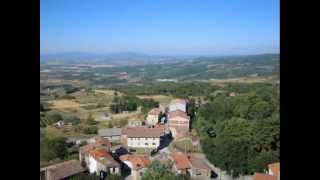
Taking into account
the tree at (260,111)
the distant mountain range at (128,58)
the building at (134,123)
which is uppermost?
the distant mountain range at (128,58)

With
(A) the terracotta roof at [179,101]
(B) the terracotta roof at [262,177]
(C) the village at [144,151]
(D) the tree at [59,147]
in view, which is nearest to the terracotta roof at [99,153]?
(C) the village at [144,151]

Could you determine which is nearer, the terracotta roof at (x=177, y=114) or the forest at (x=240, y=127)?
the forest at (x=240, y=127)

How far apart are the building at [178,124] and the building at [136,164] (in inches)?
6.3

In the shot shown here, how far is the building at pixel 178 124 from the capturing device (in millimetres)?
1338

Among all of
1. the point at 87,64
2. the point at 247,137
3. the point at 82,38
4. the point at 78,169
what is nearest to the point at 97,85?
the point at 87,64

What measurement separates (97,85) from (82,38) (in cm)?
23

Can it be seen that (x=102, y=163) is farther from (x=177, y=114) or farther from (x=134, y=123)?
(x=177, y=114)

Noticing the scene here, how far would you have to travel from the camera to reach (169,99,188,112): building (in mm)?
1434

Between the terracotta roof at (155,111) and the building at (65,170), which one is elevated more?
the terracotta roof at (155,111)

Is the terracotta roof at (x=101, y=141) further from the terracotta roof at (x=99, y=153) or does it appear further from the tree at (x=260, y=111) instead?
the tree at (x=260, y=111)

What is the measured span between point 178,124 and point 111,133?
315 mm

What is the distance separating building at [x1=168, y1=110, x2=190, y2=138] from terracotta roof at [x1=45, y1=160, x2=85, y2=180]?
14.8 inches
